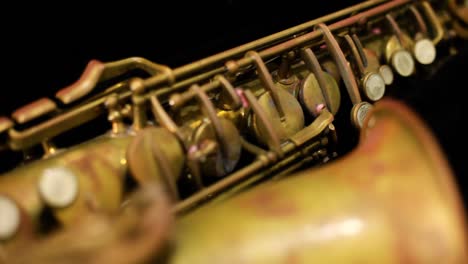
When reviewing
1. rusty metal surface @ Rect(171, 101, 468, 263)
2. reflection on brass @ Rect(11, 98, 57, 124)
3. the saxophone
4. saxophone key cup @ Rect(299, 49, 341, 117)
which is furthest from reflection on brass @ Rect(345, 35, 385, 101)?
reflection on brass @ Rect(11, 98, 57, 124)

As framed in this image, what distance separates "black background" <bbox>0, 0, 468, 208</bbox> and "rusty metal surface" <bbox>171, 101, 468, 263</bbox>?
96 mm

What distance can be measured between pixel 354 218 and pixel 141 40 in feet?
2.84

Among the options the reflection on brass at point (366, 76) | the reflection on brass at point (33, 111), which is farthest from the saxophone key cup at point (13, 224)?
the reflection on brass at point (366, 76)

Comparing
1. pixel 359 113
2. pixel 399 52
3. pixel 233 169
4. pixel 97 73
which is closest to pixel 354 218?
pixel 233 169

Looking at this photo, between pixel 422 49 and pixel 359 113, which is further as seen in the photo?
pixel 422 49

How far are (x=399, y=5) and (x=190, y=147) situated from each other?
886 millimetres

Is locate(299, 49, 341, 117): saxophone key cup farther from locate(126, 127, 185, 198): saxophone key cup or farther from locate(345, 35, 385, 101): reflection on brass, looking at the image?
locate(126, 127, 185, 198): saxophone key cup

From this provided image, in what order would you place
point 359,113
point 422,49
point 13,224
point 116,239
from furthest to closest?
point 422,49
point 359,113
point 13,224
point 116,239

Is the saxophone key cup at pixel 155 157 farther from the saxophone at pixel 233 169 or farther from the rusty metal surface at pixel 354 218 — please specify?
the rusty metal surface at pixel 354 218

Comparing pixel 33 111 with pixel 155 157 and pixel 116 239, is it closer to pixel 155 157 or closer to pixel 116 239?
pixel 155 157

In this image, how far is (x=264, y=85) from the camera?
134 centimetres

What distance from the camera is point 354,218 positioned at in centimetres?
99

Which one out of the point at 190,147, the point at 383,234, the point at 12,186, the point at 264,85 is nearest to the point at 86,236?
the point at 12,186

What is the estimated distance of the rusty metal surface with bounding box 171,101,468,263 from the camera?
942mm
